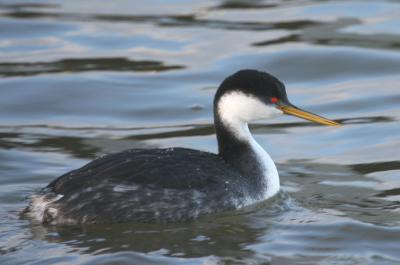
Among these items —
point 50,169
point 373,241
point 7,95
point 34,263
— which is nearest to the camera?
point 34,263

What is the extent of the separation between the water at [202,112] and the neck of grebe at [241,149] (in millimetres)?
182

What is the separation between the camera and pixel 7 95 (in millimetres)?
12828

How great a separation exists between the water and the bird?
0.10 meters

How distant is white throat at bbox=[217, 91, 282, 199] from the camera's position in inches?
364

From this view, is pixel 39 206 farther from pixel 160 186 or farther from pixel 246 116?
pixel 246 116

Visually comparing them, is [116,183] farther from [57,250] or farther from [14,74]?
[14,74]

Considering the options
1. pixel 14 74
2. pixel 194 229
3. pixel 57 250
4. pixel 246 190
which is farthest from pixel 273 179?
pixel 14 74

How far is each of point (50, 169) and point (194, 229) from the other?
2.07 m

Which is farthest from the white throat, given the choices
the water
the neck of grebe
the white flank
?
the white flank

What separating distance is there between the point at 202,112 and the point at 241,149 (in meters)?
3.00

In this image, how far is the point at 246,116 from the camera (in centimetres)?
938

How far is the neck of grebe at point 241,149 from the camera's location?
9.19 m

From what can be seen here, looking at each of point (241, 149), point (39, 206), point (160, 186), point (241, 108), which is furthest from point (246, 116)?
point (39, 206)

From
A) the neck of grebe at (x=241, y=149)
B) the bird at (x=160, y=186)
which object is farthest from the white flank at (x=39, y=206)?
the neck of grebe at (x=241, y=149)
